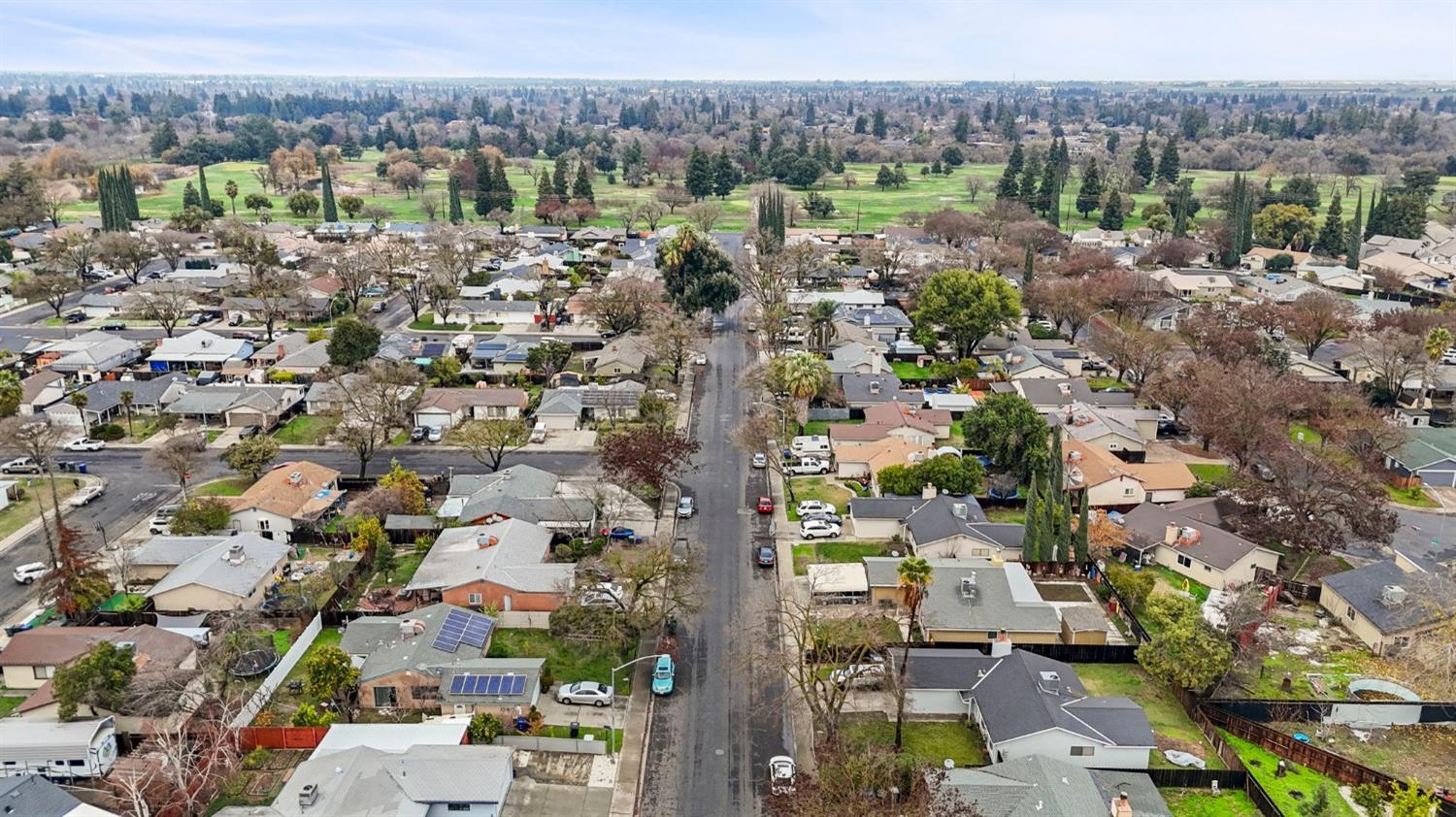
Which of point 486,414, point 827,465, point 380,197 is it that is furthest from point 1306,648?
point 380,197

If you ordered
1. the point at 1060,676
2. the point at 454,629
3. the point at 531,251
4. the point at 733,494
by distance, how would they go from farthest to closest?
1. the point at 531,251
2. the point at 733,494
3. the point at 454,629
4. the point at 1060,676

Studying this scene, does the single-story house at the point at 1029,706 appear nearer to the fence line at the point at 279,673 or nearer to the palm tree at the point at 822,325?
the fence line at the point at 279,673

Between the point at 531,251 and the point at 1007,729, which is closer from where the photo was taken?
the point at 1007,729

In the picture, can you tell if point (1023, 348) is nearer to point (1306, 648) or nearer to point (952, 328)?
point (952, 328)

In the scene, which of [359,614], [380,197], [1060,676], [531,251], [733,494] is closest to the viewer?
[1060,676]

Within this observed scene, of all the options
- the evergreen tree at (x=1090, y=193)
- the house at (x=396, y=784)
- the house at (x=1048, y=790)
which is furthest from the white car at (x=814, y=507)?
the evergreen tree at (x=1090, y=193)

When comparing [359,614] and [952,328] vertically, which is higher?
[952,328]
